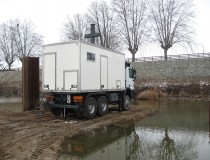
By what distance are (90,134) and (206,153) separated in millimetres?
4445

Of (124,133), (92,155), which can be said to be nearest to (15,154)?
(92,155)

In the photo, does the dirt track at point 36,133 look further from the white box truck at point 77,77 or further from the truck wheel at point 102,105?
the truck wheel at point 102,105

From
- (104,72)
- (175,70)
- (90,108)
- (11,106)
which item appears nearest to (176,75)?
(175,70)

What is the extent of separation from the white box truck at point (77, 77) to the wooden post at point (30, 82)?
238 centimetres

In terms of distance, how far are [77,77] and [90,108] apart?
81.1 inches

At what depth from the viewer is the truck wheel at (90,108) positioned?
14.0m

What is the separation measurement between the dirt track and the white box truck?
932 millimetres

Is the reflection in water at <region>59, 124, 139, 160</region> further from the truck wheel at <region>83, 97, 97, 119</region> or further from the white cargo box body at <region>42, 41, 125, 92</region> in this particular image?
the white cargo box body at <region>42, 41, 125, 92</region>

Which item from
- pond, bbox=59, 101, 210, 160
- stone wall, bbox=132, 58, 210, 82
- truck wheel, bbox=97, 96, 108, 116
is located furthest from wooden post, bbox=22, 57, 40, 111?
stone wall, bbox=132, 58, 210, 82

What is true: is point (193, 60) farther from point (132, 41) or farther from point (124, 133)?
point (124, 133)

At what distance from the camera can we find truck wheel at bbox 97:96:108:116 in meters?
15.3

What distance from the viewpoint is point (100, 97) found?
15.5 m

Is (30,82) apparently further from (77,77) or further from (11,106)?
(11,106)

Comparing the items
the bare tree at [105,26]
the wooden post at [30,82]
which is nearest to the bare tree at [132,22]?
the bare tree at [105,26]
